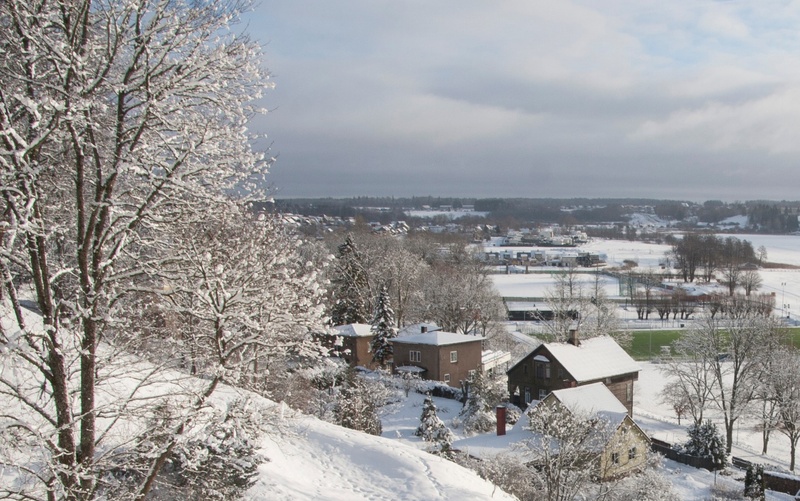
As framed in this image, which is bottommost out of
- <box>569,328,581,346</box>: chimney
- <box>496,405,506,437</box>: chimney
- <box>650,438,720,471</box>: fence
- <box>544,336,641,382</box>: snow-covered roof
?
<box>650,438,720,471</box>: fence

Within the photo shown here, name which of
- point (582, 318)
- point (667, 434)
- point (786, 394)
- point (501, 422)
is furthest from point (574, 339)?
point (582, 318)

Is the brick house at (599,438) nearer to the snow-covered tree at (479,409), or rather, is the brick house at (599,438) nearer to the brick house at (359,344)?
the snow-covered tree at (479,409)

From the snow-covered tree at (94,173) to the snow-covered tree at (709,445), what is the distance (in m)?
29.0

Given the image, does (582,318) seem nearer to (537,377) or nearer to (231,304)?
(537,377)

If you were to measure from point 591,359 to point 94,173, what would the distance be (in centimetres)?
3329

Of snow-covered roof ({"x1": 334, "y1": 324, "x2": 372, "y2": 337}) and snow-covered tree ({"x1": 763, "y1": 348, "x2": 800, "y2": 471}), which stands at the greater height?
snow-covered roof ({"x1": 334, "y1": 324, "x2": 372, "y2": 337})

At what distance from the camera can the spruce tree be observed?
4844cm

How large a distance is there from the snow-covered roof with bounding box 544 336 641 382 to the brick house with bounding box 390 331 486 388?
6989 millimetres

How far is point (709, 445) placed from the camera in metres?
29.5

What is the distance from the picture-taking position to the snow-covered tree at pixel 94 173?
5844mm

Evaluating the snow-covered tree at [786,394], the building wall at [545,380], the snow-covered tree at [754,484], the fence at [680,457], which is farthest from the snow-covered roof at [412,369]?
the snow-covered tree at [754,484]

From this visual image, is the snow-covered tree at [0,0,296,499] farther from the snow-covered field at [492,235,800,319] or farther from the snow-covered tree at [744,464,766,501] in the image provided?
the snow-covered field at [492,235,800,319]

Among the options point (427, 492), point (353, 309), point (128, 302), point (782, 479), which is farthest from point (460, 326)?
point (128, 302)

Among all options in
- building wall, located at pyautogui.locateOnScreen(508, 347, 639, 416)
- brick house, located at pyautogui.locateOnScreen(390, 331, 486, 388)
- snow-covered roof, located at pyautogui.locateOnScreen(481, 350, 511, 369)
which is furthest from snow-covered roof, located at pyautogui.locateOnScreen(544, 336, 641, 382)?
snow-covered roof, located at pyautogui.locateOnScreen(481, 350, 511, 369)
